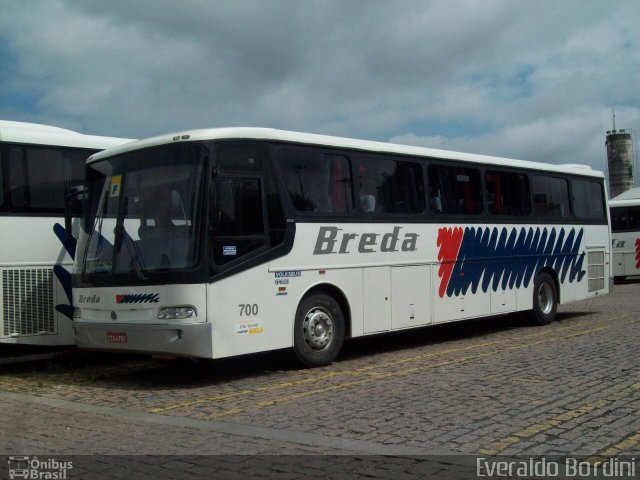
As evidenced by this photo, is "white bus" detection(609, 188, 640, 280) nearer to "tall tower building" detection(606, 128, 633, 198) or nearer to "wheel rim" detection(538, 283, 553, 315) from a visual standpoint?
"wheel rim" detection(538, 283, 553, 315)

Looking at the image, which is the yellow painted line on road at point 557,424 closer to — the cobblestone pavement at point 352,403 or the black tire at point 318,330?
the cobblestone pavement at point 352,403

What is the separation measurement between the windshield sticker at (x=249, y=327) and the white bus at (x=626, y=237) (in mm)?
25308

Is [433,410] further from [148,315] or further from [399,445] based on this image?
[148,315]

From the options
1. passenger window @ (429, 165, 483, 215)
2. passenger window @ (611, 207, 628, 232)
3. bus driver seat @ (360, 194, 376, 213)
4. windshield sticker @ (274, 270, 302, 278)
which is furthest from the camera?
passenger window @ (611, 207, 628, 232)

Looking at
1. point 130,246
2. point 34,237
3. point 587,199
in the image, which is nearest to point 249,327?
point 130,246

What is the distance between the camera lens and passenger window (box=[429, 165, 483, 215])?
13031mm

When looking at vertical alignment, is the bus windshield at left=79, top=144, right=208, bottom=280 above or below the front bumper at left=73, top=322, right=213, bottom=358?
above

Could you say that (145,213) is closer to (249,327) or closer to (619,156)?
(249,327)

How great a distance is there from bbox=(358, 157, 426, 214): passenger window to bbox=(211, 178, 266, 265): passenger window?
7.28 feet

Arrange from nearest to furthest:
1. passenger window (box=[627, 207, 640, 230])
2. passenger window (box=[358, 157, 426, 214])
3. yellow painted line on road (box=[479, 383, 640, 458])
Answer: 1. yellow painted line on road (box=[479, 383, 640, 458])
2. passenger window (box=[358, 157, 426, 214])
3. passenger window (box=[627, 207, 640, 230])

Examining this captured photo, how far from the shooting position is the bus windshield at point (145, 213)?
30.4 ft

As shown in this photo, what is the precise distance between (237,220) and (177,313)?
1.38 meters

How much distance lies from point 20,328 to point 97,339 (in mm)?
1545

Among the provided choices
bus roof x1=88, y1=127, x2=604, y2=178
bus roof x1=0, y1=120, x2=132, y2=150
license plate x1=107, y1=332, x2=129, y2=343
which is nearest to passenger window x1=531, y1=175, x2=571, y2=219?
bus roof x1=88, y1=127, x2=604, y2=178
